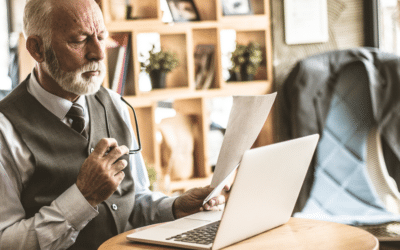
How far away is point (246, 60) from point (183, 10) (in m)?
0.54

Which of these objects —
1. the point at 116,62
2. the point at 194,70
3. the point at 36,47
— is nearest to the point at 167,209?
the point at 36,47

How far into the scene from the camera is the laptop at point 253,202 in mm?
932

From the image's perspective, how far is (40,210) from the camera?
124 cm

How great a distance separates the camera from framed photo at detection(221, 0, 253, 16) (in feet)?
10.1

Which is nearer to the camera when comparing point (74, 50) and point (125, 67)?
point (74, 50)

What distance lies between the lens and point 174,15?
2.91 metres

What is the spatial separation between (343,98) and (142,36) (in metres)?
1.33

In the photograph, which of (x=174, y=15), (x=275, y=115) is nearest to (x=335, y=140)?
(x=275, y=115)

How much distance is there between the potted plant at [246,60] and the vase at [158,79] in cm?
53

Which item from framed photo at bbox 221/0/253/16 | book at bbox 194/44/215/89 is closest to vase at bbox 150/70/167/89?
book at bbox 194/44/215/89

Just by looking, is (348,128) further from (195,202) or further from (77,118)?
(77,118)

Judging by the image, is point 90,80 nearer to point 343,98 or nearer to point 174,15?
point 174,15

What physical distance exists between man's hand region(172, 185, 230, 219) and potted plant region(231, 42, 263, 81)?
1.82 m

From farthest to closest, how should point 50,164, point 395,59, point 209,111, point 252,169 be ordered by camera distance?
point 209,111
point 395,59
point 50,164
point 252,169
